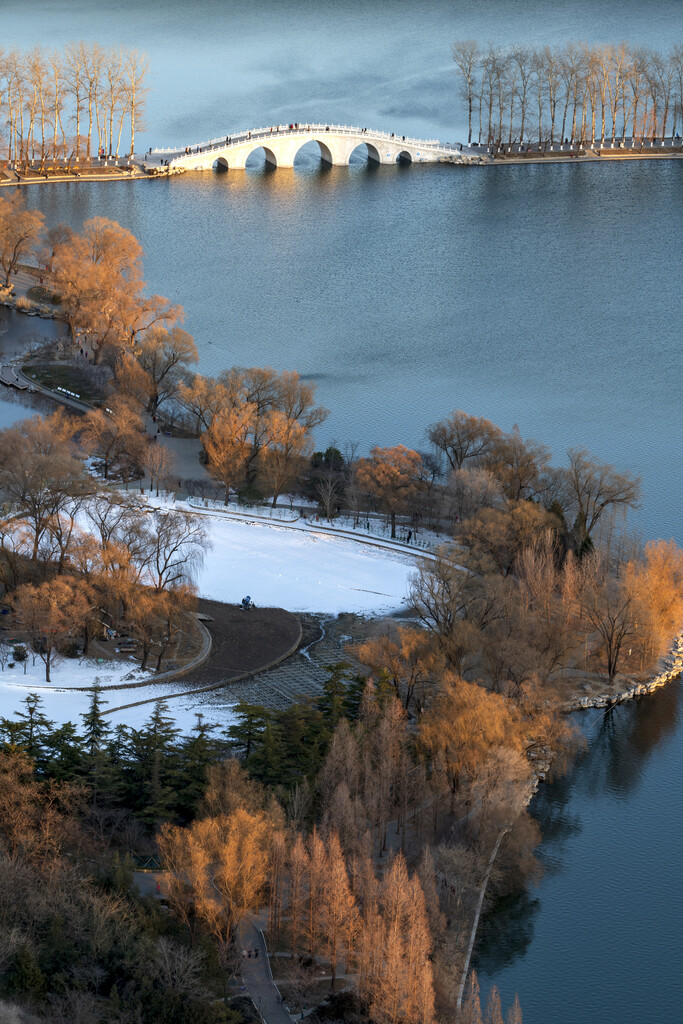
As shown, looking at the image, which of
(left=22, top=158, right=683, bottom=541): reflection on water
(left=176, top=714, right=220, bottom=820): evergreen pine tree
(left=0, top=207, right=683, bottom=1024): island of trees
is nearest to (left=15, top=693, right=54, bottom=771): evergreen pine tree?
(left=0, top=207, right=683, bottom=1024): island of trees

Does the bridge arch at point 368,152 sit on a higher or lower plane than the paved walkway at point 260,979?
higher

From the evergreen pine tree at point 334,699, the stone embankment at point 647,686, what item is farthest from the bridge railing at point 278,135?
the evergreen pine tree at point 334,699

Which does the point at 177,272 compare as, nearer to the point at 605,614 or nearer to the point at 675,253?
the point at 675,253

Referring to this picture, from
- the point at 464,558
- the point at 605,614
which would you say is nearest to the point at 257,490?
the point at 464,558

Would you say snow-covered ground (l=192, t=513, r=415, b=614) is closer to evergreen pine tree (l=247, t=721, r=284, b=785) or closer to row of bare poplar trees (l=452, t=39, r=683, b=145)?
evergreen pine tree (l=247, t=721, r=284, b=785)

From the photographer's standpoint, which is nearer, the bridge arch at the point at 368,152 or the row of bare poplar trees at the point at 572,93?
the bridge arch at the point at 368,152

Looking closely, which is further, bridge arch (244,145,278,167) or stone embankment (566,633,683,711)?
bridge arch (244,145,278,167)

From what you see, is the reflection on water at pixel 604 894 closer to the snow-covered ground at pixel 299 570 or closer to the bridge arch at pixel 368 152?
the snow-covered ground at pixel 299 570
